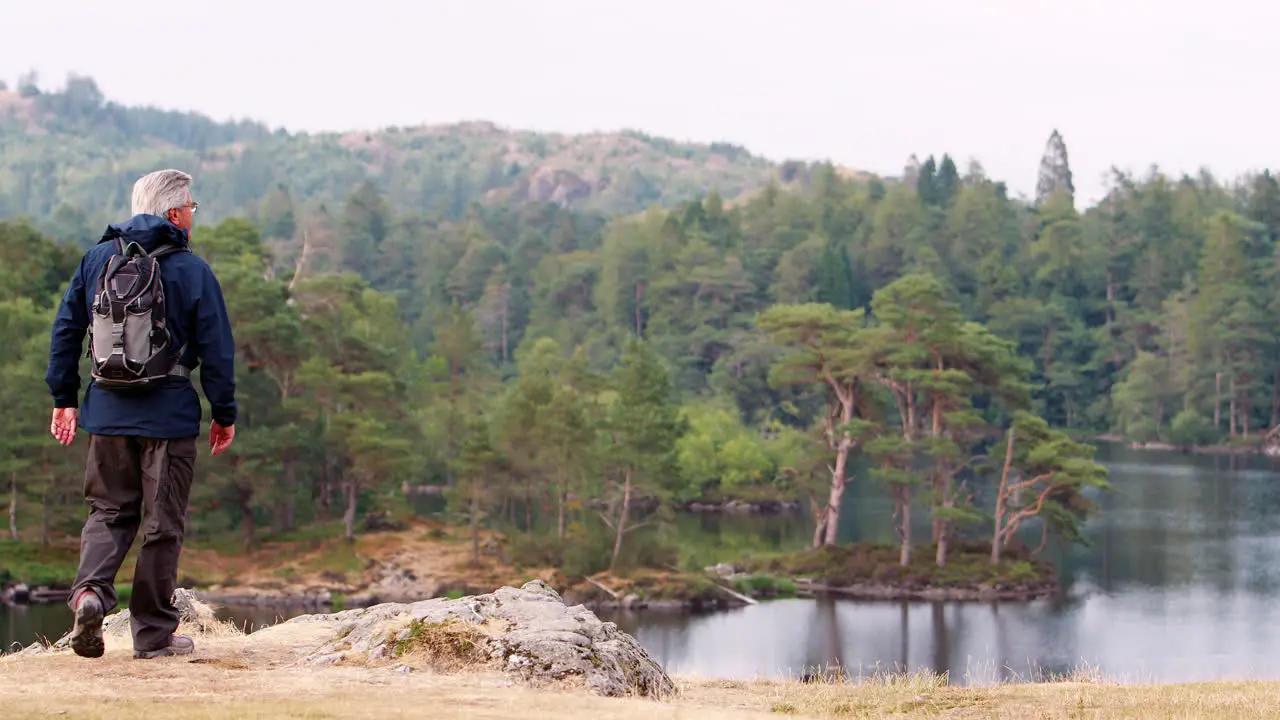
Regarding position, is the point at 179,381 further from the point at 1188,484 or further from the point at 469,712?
the point at 1188,484

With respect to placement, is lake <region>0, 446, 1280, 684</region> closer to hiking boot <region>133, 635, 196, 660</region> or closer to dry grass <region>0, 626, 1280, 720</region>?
dry grass <region>0, 626, 1280, 720</region>

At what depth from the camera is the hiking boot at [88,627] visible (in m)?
5.55

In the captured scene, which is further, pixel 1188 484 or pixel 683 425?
pixel 1188 484

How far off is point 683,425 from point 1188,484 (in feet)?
66.7

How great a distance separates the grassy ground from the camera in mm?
5129

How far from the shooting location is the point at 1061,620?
27.9 meters

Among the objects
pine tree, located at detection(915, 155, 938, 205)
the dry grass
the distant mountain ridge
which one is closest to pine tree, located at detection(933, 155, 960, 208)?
pine tree, located at detection(915, 155, 938, 205)

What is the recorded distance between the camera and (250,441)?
3083cm

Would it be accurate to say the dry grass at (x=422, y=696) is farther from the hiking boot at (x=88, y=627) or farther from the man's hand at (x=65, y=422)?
the man's hand at (x=65, y=422)

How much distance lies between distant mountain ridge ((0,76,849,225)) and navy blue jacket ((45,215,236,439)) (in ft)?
408

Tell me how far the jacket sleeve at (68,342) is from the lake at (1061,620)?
41.3ft

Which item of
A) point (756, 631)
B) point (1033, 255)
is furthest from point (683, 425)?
point (1033, 255)

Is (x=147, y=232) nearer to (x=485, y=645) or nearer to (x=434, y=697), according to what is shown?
(x=434, y=697)

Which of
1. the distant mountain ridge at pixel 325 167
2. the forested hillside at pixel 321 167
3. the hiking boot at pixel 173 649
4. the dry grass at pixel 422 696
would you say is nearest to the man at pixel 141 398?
the hiking boot at pixel 173 649
